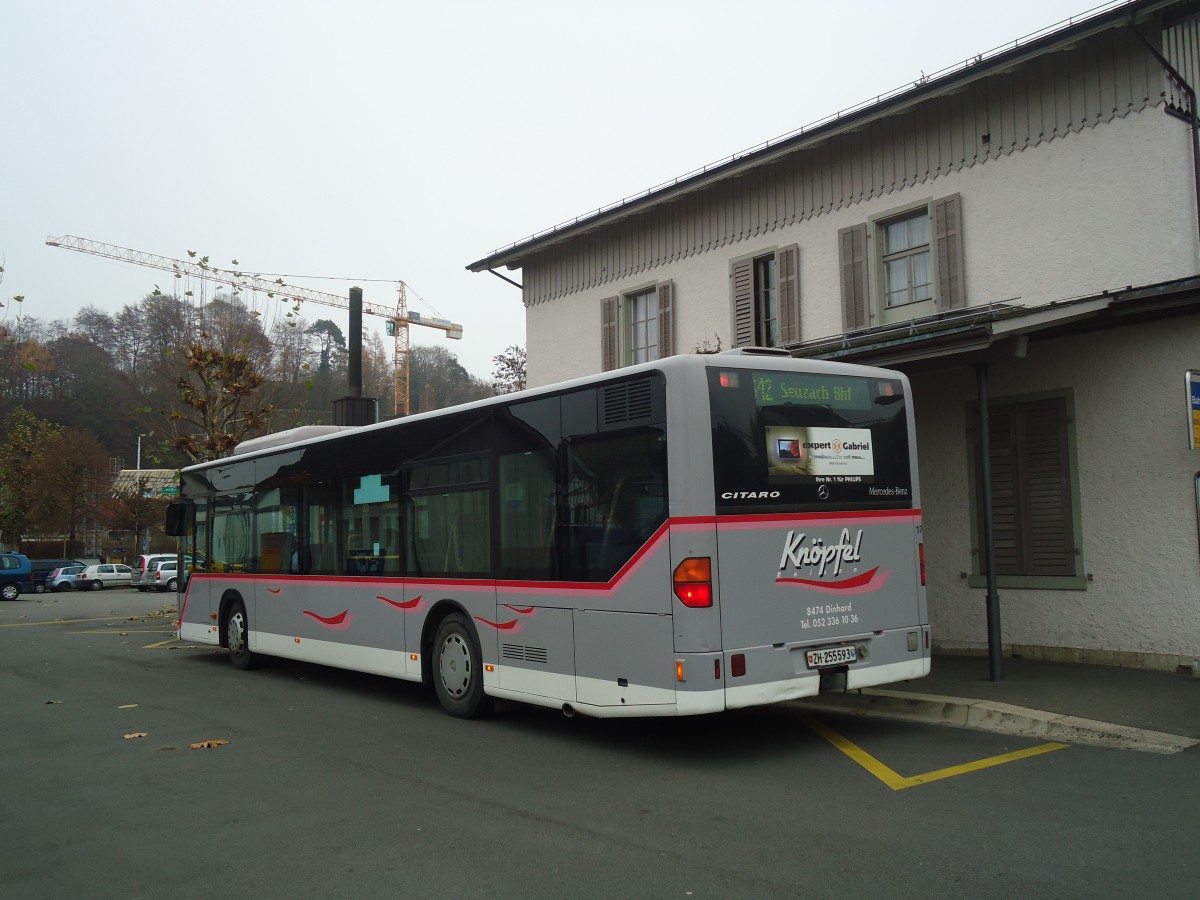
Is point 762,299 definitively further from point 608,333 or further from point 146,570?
point 146,570

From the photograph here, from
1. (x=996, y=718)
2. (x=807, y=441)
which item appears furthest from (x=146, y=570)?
(x=996, y=718)

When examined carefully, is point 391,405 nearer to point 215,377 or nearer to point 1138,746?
point 215,377

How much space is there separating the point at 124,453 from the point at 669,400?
81.5 m

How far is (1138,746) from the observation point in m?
7.54

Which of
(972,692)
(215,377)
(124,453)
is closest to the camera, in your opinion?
(972,692)

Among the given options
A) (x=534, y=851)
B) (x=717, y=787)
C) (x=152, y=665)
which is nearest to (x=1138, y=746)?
(x=717, y=787)

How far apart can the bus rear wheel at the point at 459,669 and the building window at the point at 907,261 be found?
27.5ft

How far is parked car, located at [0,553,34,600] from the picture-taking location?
120 ft

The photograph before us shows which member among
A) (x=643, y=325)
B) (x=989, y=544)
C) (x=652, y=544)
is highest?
(x=643, y=325)

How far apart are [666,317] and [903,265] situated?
487cm

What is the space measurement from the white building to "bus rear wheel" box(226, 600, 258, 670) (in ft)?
29.2

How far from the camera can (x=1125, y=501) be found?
1092cm

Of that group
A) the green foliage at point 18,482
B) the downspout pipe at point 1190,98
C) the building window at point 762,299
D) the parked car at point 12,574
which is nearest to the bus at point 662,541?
the downspout pipe at point 1190,98

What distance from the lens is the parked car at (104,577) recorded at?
45.4m
